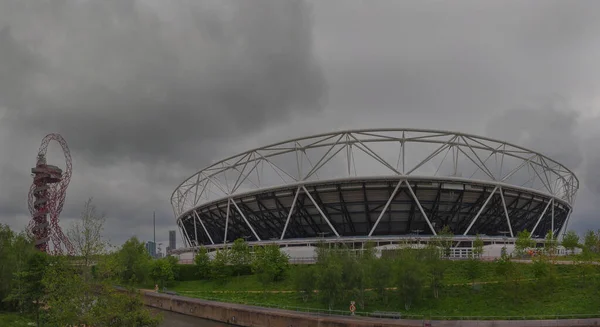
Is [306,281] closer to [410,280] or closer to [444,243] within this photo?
[410,280]

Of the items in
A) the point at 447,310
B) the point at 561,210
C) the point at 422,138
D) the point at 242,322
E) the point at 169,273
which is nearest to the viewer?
the point at 447,310

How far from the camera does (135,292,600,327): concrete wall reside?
83.9 ft

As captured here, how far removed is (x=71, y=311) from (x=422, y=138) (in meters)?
45.8

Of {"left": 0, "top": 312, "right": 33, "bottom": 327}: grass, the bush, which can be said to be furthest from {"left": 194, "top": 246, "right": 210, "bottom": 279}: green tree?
{"left": 0, "top": 312, "right": 33, "bottom": 327}: grass

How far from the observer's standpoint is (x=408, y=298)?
31453 mm

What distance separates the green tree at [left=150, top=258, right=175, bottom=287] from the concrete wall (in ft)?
31.1

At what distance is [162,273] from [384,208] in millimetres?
26443

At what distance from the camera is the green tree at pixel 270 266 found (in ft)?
143

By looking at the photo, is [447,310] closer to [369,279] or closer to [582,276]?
[369,279]

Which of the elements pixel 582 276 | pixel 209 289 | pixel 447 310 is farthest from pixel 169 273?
pixel 582 276

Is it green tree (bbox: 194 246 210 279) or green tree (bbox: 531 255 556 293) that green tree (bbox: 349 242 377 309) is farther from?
green tree (bbox: 194 246 210 279)

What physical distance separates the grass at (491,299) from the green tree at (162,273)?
14654mm

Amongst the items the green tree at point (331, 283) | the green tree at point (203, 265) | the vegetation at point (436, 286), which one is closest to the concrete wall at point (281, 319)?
the green tree at point (331, 283)

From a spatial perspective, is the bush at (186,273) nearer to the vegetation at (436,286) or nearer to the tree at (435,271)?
the vegetation at (436,286)
